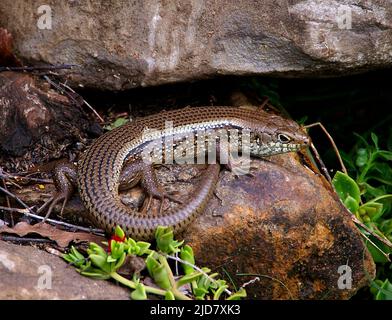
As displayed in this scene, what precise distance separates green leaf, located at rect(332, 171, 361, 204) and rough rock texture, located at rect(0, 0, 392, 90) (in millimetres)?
828

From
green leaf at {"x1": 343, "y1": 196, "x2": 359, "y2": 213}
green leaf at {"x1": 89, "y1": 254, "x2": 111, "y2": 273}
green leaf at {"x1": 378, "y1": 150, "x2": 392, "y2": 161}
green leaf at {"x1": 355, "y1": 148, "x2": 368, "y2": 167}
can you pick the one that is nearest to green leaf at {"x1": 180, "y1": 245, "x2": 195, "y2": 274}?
green leaf at {"x1": 89, "y1": 254, "x2": 111, "y2": 273}

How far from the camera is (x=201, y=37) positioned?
4633 millimetres

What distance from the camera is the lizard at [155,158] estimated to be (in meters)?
3.99

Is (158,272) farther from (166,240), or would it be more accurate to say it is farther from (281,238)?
(281,238)

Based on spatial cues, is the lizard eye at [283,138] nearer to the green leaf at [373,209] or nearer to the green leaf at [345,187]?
the green leaf at [345,187]

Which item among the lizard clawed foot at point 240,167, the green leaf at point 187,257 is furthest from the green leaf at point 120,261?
the lizard clawed foot at point 240,167

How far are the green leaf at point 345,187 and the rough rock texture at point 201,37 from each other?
83 centimetres

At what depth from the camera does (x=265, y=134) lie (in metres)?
4.62

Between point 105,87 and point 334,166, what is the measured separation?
2.27 metres

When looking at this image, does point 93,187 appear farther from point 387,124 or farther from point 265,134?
point 387,124

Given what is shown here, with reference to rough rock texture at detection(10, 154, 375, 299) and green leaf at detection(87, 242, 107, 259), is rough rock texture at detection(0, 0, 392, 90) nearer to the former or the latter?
rough rock texture at detection(10, 154, 375, 299)
